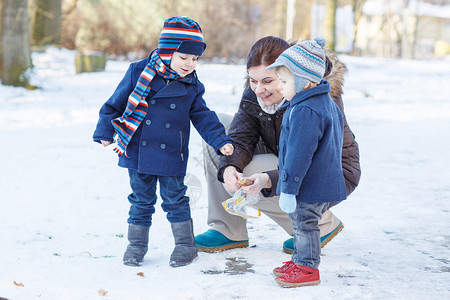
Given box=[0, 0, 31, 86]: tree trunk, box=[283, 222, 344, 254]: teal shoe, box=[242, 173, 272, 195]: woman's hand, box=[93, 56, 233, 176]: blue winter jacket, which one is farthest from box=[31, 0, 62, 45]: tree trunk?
box=[242, 173, 272, 195]: woman's hand

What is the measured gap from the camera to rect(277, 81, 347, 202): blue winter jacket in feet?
8.22

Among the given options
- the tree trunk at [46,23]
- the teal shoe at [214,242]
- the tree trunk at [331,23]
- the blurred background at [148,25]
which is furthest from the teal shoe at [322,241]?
the tree trunk at [331,23]

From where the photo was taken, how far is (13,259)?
299cm

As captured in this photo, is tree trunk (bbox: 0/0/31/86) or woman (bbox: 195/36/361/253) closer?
woman (bbox: 195/36/361/253)

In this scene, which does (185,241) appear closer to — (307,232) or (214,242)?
(214,242)

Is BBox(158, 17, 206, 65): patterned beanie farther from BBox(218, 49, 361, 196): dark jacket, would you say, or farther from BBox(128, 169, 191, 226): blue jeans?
BBox(128, 169, 191, 226): blue jeans

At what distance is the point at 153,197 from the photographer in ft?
10.1

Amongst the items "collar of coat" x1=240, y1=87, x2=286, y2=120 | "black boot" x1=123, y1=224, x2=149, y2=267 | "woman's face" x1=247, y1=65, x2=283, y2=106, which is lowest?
"black boot" x1=123, y1=224, x2=149, y2=267

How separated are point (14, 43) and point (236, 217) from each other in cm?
863

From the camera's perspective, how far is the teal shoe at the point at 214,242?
3.24 metres

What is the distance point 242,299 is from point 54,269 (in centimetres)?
99

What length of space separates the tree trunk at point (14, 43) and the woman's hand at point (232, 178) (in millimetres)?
8592

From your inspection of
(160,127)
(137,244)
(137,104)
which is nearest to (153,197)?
(137,244)

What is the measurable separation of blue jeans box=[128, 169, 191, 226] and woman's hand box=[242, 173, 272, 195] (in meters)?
0.37
